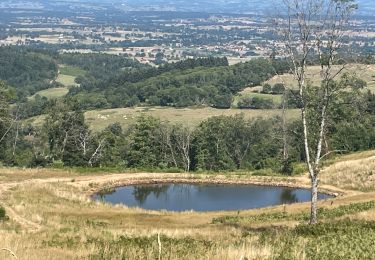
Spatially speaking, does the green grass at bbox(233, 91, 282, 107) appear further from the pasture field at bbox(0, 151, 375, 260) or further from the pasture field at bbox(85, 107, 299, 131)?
the pasture field at bbox(0, 151, 375, 260)

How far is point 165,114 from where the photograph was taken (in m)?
166

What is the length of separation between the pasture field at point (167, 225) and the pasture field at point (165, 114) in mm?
85145

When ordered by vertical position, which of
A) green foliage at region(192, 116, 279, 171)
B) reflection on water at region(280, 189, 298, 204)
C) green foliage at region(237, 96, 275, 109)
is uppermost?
reflection on water at region(280, 189, 298, 204)

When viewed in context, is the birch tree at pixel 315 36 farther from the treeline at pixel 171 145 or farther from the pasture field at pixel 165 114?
the pasture field at pixel 165 114

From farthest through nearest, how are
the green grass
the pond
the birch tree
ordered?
the green grass, the pond, the birch tree

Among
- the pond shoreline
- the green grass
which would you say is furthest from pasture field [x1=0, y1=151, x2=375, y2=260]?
the green grass

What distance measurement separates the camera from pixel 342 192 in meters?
52.7

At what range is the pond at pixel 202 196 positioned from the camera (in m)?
52.9

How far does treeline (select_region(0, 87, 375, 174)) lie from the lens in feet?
258

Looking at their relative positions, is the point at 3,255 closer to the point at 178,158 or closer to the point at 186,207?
the point at 186,207

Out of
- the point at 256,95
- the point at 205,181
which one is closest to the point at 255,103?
the point at 256,95

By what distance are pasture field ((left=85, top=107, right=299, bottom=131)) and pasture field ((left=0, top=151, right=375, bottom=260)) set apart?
85145 mm

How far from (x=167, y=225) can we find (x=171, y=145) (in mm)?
57161

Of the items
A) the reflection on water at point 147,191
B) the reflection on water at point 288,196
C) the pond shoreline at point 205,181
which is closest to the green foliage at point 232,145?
the pond shoreline at point 205,181
